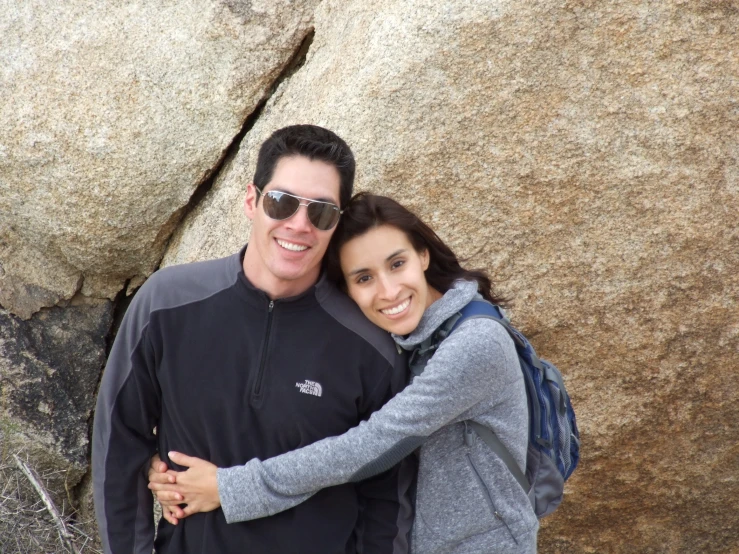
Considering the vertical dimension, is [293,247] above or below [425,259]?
above

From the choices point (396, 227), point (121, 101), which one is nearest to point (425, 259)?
point (396, 227)

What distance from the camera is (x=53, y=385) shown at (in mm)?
4246

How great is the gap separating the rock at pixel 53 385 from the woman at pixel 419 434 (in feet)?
6.12

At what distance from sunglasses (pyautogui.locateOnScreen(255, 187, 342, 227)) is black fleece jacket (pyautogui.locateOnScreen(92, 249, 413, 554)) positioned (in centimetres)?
22

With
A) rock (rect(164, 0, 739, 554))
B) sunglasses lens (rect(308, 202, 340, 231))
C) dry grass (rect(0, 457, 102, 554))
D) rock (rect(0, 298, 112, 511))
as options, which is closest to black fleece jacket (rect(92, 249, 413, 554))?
sunglasses lens (rect(308, 202, 340, 231))

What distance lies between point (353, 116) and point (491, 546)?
6.15 feet

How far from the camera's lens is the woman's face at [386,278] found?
8.34 ft

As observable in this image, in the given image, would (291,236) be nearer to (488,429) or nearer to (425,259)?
(425,259)

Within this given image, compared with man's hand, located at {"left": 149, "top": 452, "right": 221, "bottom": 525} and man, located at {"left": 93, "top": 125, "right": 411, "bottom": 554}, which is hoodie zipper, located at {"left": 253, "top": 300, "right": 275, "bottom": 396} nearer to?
man, located at {"left": 93, "top": 125, "right": 411, "bottom": 554}

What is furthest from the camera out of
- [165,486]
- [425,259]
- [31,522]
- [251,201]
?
[31,522]

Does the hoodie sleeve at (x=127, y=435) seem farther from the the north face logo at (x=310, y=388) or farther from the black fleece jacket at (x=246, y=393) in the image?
the the north face logo at (x=310, y=388)

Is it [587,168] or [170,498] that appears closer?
[170,498]

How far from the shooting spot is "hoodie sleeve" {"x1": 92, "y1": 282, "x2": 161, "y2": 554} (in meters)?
2.54

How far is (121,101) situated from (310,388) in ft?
6.79
